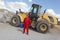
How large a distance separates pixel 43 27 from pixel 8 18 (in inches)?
245

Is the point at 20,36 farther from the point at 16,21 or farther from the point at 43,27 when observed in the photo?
the point at 16,21

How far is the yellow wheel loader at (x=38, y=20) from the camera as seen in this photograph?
705 inches

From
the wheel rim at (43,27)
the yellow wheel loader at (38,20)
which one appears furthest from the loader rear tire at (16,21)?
the wheel rim at (43,27)

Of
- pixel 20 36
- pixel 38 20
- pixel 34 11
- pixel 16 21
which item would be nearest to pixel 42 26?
pixel 38 20

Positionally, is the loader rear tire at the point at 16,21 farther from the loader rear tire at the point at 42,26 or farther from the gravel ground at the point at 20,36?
the gravel ground at the point at 20,36

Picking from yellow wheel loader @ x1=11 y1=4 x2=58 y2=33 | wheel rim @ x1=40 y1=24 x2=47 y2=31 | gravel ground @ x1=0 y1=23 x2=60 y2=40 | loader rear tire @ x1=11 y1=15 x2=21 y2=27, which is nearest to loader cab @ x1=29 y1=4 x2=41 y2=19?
yellow wheel loader @ x1=11 y1=4 x2=58 y2=33

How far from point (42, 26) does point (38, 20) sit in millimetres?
698

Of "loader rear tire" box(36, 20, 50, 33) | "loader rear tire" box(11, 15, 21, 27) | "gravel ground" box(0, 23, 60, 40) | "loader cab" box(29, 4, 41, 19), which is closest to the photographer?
"gravel ground" box(0, 23, 60, 40)

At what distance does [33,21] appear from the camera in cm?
1884

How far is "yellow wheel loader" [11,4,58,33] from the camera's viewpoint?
17906 mm

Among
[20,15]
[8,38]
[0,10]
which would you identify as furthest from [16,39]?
[0,10]

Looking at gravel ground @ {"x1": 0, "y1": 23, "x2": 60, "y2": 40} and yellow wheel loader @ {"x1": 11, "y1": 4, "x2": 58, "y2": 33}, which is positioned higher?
yellow wheel loader @ {"x1": 11, "y1": 4, "x2": 58, "y2": 33}

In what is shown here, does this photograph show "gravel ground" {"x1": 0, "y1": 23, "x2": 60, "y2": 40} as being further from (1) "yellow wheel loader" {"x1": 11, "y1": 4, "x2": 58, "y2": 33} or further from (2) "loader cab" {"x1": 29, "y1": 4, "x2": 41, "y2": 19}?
(2) "loader cab" {"x1": 29, "y1": 4, "x2": 41, "y2": 19}

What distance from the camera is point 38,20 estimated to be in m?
18.4
